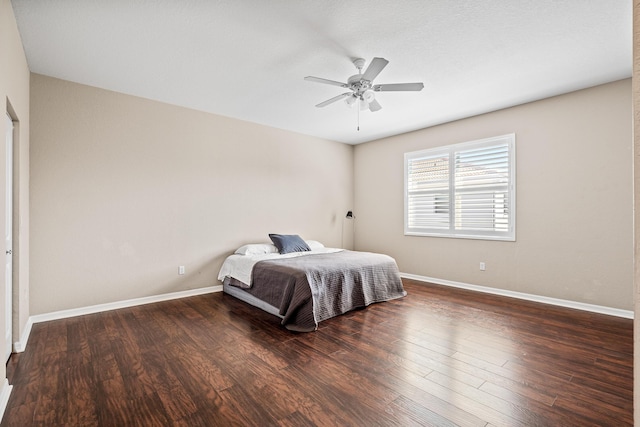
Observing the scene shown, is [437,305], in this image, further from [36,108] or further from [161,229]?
[36,108]

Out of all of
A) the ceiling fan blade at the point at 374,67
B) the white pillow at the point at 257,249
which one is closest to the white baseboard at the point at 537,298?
the white pillow at the point at 257,249

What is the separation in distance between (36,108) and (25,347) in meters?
2.40

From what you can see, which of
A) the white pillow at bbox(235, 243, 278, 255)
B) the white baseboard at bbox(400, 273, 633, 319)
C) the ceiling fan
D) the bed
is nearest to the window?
the white baseboard at bbox(400, 273, 633, 319)

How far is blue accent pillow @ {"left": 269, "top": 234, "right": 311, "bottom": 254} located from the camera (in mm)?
4664

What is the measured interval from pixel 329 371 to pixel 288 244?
265cm

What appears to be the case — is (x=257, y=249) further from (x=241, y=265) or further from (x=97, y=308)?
(x=97, y=308)

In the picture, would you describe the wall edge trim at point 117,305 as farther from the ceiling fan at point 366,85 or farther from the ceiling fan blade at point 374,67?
the ceiling fan blade at point 374,67

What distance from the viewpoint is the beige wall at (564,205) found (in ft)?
11.2

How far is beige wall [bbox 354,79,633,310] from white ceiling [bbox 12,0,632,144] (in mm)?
350

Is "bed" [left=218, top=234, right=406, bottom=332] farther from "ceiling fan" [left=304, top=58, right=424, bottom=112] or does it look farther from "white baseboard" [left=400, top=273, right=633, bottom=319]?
"ceiling fan" [left=304, top=58, right=424, bottom=112]

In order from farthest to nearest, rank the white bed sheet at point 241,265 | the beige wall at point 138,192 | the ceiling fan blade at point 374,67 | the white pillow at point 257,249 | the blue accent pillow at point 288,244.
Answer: the blue accent pillow at point 288,244, the white pillow at point 257,249, the white bed sheet at point 241,265, the beige wall at point 138,192, the ceiling fan blade at point 374,67

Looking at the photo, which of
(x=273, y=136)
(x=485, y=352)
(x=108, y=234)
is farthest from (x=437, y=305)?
(x=108, y=234)

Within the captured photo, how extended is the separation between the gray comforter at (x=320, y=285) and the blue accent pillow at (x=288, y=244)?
54 centimetres

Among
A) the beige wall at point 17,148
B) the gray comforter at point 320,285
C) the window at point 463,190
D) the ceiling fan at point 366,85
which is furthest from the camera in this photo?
the window at point 463,190
